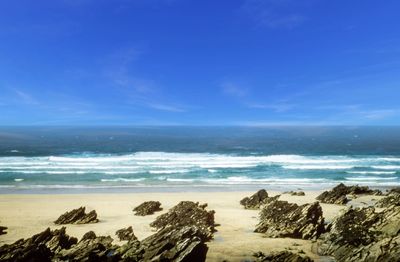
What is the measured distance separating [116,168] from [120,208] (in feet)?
109

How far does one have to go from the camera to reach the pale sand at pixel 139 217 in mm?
19547

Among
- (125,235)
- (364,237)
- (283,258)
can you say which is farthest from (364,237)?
(125,235)

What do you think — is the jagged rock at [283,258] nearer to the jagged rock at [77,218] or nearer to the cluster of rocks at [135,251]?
the cluster of rocks at [135,251]

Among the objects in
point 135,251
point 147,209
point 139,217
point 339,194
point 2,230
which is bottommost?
point 139,217

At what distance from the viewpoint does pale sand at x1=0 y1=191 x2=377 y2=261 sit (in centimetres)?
1955

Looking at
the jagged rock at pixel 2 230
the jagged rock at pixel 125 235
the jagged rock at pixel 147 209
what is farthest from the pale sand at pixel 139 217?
the jagged rock at pixel 125 235

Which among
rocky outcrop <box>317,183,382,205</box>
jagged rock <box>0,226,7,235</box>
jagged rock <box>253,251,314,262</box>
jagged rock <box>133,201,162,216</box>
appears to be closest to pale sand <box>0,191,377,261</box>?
jagged rock <box>0,226,7,235</box>

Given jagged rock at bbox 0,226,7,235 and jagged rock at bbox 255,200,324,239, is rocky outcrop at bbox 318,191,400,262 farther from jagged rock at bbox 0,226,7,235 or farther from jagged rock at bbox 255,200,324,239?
jagged rock at bbox 0,226,7,235

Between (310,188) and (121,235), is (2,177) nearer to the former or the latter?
(121,235)

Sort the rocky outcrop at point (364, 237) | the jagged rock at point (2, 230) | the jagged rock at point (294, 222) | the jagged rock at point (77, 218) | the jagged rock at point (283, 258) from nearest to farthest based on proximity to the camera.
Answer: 1. the rocky outcrop at point (364, 237)
2. the jagged rock at point (283, 258)
3. the jagged rock at point (294, 222)
4. the jagged rock at point (2, 230)
5. the jagged rock at point (77, 218)

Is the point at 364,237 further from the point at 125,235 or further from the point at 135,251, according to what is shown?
the point at 125,235

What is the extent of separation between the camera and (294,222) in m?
22.0

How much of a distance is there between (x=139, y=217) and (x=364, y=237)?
1806cm

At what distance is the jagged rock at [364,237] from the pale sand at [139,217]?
1.34 metres
